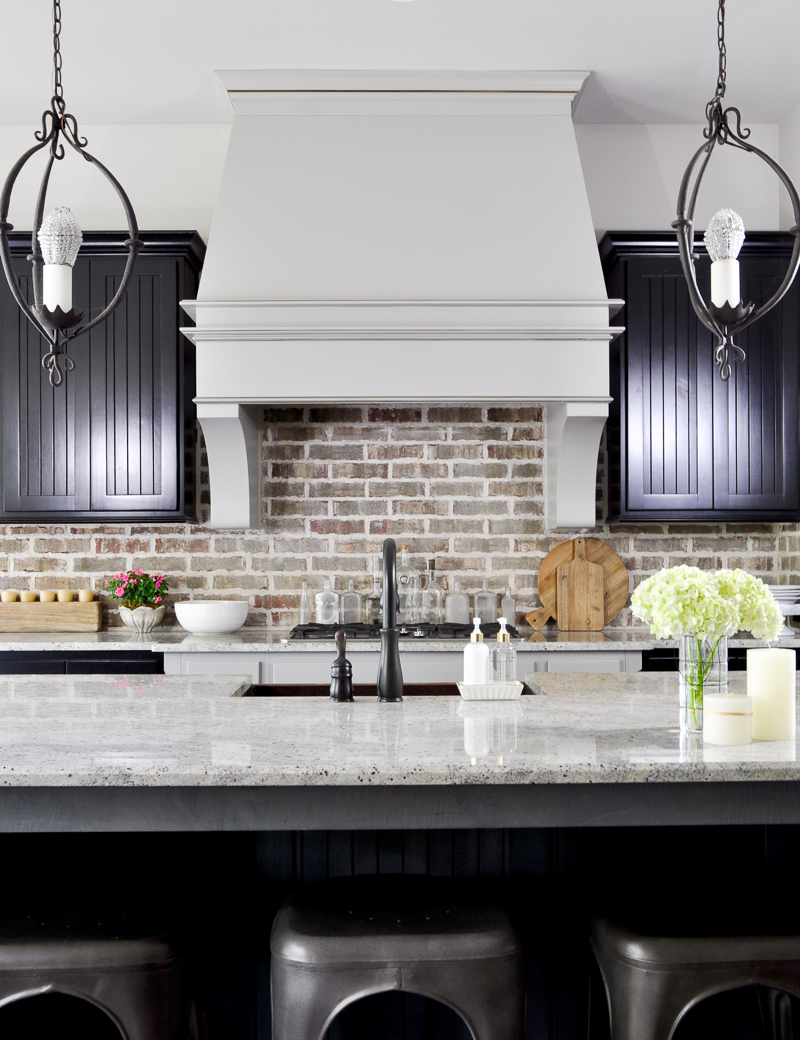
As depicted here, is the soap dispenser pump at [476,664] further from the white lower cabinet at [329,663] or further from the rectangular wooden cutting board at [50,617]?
the rectangular wooden cutting board at [50,617]

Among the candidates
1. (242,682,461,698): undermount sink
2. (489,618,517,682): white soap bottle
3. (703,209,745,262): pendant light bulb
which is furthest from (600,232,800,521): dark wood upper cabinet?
(703,209,745,262): pendant light bulb

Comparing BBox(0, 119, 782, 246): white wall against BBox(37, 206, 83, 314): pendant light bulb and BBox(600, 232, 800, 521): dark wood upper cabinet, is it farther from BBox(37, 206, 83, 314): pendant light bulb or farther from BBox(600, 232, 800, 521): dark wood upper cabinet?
BBox(37, 206, 83, 314): pendant light bulb

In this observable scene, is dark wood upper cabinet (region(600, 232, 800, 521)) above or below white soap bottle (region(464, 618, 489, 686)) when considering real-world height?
above

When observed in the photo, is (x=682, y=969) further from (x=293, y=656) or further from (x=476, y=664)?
(x=293, y=656)

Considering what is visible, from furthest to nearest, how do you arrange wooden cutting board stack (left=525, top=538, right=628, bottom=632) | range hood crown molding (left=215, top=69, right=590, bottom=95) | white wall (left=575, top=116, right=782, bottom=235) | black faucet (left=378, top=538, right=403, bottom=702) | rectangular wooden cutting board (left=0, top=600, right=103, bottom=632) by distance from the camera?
white wall (left=575, top=116, right=782, bottom=235) < wooden cutting board stack (left=525, top=538, right=628, bottom=632) < rectangular wooden cutting board (left=0, top=600, right=103, bottom=632) < range hood crown molding (left=215, top=69, right=590, bottom=95) < black faucet (left=378, top=538, right=403, bottom=702)

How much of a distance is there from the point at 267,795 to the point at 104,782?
0.84ft

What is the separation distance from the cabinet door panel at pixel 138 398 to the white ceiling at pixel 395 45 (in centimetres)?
75

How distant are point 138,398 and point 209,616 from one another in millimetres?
939

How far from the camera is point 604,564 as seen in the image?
3857mm

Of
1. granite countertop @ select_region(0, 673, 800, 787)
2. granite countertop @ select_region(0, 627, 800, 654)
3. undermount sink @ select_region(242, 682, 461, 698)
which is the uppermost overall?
granite countertop @ select_region(0, 673, 800, 787)

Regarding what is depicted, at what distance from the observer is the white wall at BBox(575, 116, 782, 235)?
3918mm

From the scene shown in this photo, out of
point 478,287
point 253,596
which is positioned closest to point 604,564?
point 478,287

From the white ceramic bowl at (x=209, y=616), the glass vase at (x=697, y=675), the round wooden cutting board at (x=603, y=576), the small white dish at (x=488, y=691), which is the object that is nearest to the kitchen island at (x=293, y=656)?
the white ceramic bowl at (x=209, y=616)

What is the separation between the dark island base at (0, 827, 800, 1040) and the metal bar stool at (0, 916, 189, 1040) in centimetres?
34
